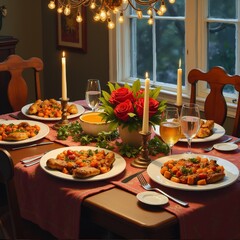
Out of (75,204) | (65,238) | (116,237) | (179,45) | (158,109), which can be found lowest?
(116,237)

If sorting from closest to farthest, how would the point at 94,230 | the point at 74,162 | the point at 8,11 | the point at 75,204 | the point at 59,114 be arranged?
1. the point at 75,204
2. the point at 74,162
3. the point at 94,230
4. the point at 59,114
5. the point at 8,11

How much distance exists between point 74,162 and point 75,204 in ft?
0.84

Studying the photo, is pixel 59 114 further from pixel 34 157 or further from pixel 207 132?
pixel 207 132

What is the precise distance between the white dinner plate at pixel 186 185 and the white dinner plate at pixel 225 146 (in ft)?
Result: 0.65

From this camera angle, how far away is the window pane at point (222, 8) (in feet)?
11.0

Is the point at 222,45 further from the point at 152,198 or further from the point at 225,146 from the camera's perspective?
the point at 152,198

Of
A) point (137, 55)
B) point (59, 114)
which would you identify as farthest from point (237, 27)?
point (59, 114)

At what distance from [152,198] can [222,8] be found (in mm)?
1954

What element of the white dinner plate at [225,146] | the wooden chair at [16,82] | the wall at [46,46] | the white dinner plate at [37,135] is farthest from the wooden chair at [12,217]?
the wall at [46,46]

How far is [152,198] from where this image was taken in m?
1.82

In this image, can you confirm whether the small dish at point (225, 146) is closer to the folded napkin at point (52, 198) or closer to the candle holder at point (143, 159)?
the candle holder at point (143, 159)

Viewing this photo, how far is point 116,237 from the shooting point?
92.9 inches

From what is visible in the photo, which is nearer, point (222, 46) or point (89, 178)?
point (89, 178)

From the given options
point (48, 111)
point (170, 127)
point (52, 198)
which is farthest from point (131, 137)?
point (48, 111)
